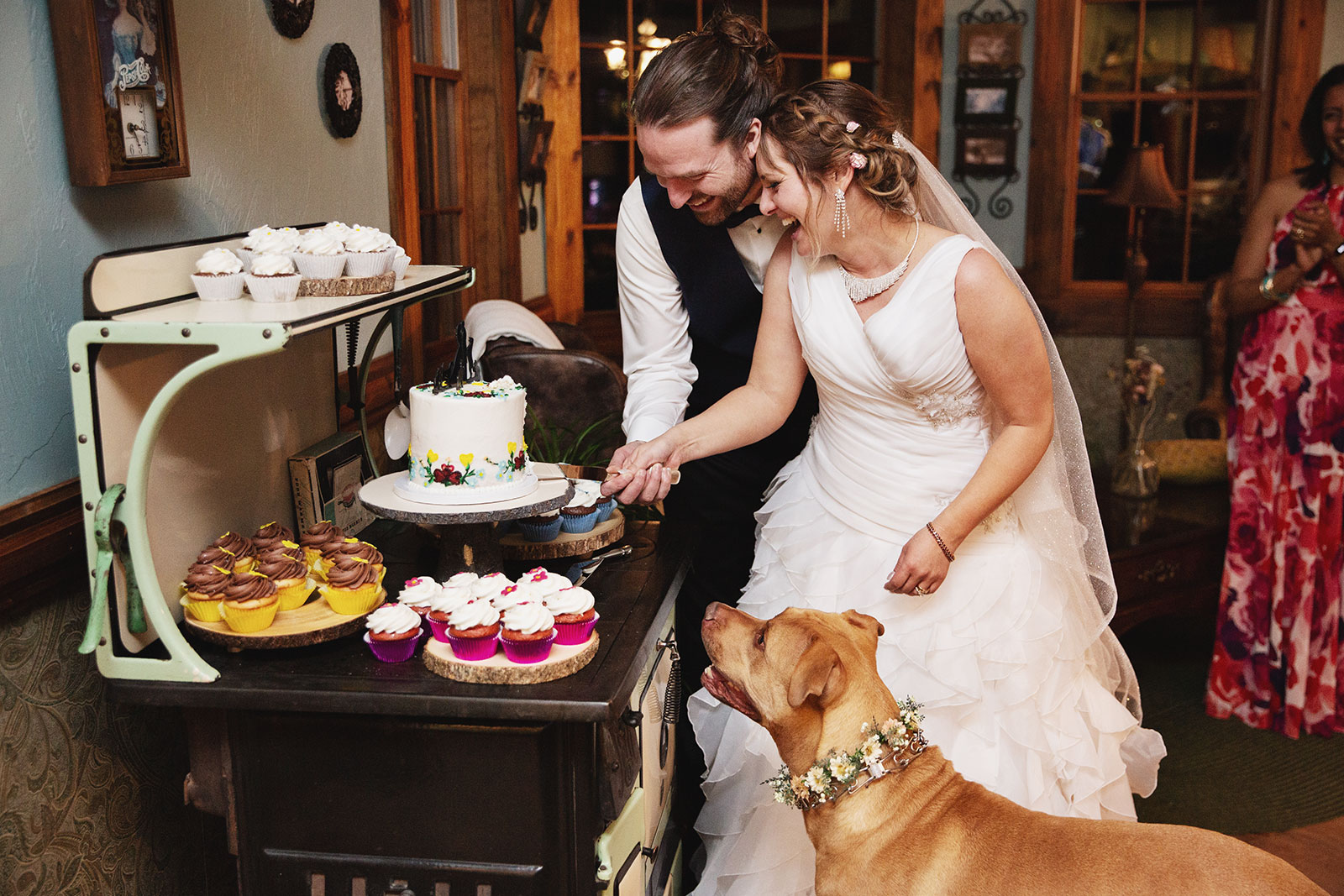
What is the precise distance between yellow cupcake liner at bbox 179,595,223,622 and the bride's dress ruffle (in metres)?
0.99

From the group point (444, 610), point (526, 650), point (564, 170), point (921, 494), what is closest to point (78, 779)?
point (444, 610)

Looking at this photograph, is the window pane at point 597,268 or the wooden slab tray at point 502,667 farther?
the window pane at point 597,268

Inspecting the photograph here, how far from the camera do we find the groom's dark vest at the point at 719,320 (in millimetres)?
2504

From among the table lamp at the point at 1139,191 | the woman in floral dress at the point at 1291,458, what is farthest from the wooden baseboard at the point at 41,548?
the table lamp at the point at 1139,191

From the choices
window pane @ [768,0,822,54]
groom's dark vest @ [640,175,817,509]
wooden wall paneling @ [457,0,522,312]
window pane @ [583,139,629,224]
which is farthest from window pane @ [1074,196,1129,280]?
groom's dark vest @ [640,175,817,509]

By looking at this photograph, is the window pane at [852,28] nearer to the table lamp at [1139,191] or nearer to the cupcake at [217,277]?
the table lamp at [1139,191]

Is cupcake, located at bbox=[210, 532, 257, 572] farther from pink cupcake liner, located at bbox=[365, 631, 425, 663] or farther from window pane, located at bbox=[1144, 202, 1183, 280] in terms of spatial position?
window pane, located at bbox=[1144, 202, 1183, 280]

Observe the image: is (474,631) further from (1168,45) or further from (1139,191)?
(1168,45)

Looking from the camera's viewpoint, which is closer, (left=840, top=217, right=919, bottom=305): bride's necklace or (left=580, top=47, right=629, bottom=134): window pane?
(left=840, top=217, right=919, bottom=305): bride's necklace

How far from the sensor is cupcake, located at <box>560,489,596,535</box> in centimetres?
205

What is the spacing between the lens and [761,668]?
5.58ft

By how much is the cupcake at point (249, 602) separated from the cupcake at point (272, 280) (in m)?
0.39

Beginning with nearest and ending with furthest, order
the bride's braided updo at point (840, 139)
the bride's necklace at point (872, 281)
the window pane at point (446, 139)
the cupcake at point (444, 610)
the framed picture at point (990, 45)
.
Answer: the cupcake at point (444, 610) < the bride's braided updo at point (840, 139) < the bride's necklace at point (872, 281) < the window pane at point (446, 139) < the framed picture at point (990, 45)

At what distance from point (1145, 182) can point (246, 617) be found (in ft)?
14.1
